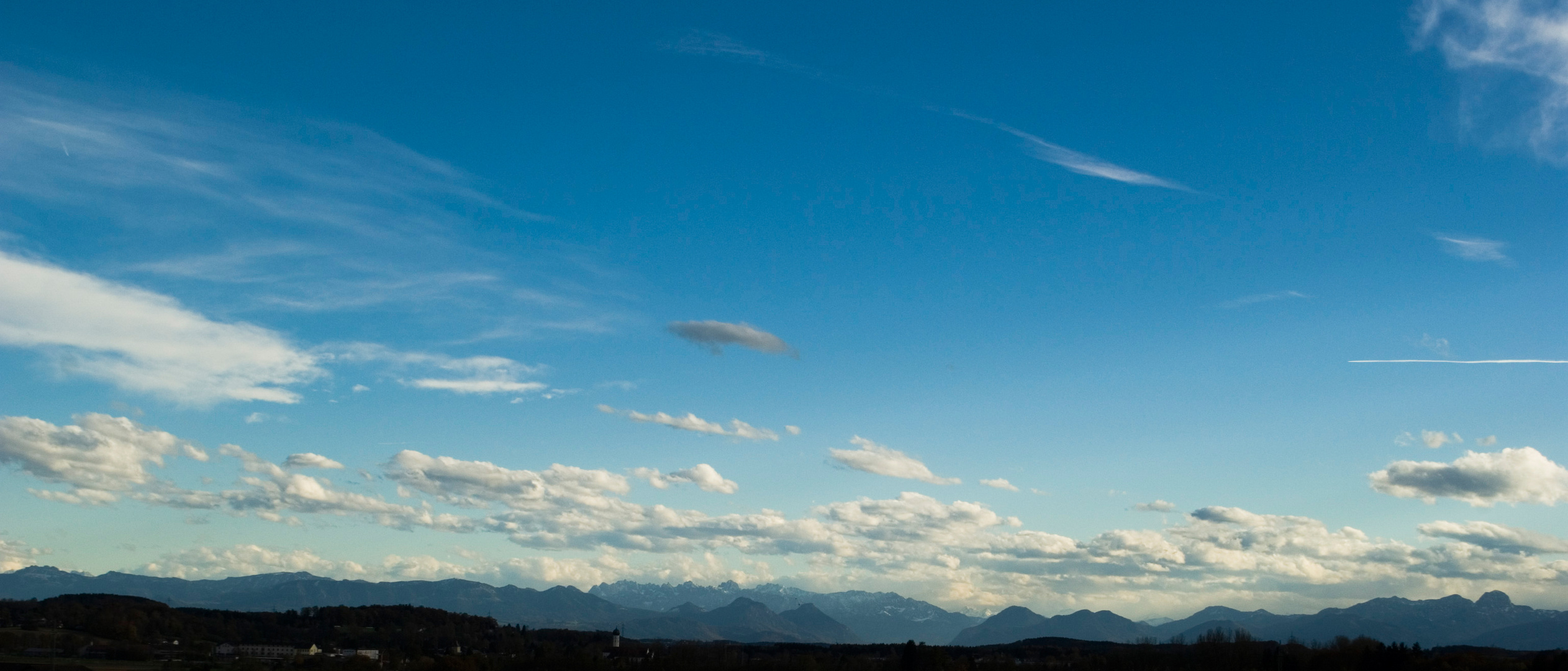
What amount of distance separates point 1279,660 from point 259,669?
559 feet

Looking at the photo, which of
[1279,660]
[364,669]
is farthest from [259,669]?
[1279,660]

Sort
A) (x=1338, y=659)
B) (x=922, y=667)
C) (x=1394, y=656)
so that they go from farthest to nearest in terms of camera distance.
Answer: (x=922, y=667)
(x=1338, y=659)
(x=1394, y=656)

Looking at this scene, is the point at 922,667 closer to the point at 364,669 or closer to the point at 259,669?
the point at 364,669

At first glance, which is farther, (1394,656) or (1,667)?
(1,667)

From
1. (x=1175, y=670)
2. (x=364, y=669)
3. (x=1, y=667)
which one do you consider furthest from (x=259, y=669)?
(x=1175, y=670)

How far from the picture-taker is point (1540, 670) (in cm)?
14000

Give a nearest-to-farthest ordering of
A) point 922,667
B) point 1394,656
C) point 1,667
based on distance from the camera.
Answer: point 1394,656, point 1,667, point 922,667

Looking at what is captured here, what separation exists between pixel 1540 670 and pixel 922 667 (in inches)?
3664

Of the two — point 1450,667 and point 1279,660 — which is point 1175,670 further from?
point 1450,667

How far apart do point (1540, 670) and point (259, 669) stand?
194 meters

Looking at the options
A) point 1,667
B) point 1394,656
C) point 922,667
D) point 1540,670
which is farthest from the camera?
point 922,667

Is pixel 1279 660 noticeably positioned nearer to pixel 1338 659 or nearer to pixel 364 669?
pixel 1338 659

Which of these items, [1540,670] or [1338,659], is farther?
[1338,659]

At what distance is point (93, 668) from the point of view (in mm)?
194000
